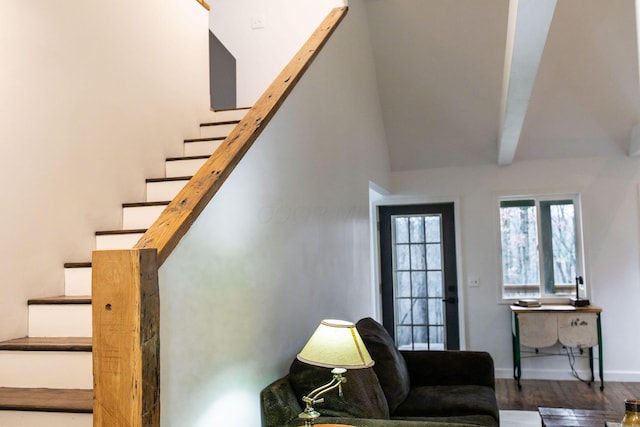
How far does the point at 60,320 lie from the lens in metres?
2.27

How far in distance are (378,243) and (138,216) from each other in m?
3.70

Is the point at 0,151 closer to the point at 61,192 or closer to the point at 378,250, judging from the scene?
the point at 61,192

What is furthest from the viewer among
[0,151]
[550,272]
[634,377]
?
[550,272]

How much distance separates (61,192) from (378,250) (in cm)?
418

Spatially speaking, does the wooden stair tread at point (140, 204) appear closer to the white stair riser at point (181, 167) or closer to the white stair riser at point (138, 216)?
the white stair riser at point (138, 216)

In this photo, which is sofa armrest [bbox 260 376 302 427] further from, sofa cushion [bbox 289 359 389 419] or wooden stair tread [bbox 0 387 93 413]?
wooden stair tread [bbox 0 387 93 413]

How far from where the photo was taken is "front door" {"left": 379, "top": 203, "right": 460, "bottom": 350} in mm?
6047

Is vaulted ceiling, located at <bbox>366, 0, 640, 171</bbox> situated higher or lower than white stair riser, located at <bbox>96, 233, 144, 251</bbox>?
higher

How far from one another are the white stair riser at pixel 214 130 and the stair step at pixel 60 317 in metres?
1.82

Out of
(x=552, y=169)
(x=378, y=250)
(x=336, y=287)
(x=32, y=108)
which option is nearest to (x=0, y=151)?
(x=32, y=108)

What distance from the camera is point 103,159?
2.91 meters

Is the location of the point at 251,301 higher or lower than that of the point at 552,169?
lower

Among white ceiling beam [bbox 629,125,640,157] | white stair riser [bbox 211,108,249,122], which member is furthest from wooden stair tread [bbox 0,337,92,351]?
white ceiling beam [bbox 629,125,640,157]

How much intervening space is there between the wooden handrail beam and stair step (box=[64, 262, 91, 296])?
0.94m
